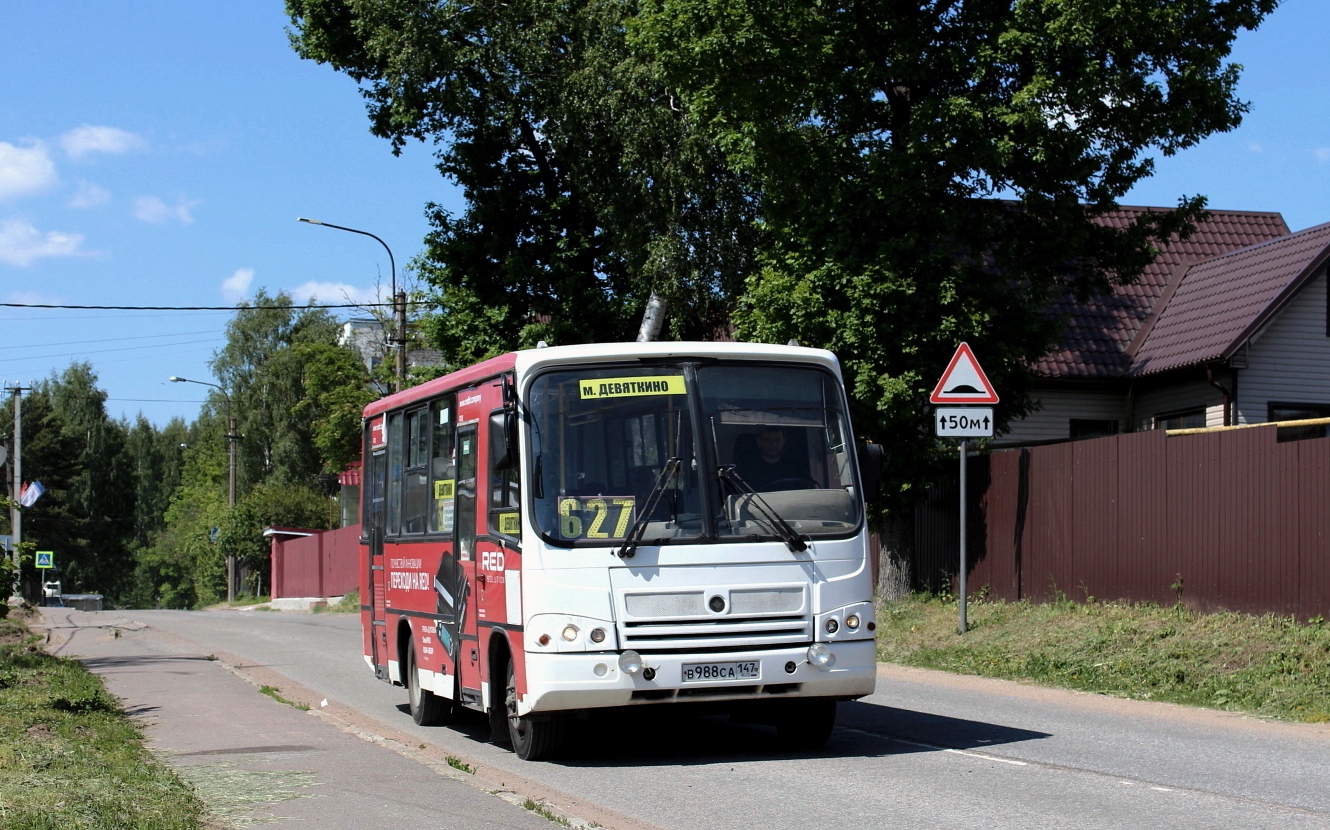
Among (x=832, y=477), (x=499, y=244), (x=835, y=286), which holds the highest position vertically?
(x=499, y=244)

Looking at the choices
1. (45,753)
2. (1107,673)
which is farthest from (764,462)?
(1107,673)

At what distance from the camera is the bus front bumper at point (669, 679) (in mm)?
9922

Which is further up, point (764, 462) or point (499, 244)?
point (499, 244)

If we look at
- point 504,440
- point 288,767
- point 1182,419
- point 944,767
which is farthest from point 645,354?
point 1182,419

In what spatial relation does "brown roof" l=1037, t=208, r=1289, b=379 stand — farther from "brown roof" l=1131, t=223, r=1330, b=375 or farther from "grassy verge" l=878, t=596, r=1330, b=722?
"grassy verge" l=878, t=596, r=1330, b=722

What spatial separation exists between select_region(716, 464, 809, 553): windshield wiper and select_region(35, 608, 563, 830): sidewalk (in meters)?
2.54

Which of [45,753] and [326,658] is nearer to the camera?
[45,753]

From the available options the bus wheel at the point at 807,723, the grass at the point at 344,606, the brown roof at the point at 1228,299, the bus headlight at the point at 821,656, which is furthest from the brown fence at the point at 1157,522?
the grass at the point at 344,606

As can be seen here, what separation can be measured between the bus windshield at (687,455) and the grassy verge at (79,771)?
296 cm

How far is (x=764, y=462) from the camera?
418 inches

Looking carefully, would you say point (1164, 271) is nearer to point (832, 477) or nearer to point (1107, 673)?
point (1107, 673)

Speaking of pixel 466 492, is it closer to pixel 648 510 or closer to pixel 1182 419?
pixel 648 510

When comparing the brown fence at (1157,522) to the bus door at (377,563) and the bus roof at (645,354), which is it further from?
the bus door at (377,563)

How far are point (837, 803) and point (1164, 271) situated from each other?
2582 centimetres
